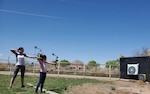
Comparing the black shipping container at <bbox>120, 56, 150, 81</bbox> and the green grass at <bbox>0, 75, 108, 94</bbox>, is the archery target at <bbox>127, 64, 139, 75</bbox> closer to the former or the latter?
the black shipping container at <bbox>120, 56, 150, 81</bbox>

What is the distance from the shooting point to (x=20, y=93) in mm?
7223

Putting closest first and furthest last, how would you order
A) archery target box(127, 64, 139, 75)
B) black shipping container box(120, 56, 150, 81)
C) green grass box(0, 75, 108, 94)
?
green grass box(0, 75, 108, 94), black shipping container box(120, 56, 150, 81), archery target box(127, 64, 139, 75)

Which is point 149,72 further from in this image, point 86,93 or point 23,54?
point 23,54

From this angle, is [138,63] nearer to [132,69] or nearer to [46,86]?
[132,69]

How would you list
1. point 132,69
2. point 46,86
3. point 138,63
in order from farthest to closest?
1. point 132,69
2. point 138,63
3. point 46,86

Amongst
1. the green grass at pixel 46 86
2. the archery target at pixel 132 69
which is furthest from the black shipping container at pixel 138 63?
the green grass at pixel 46 86

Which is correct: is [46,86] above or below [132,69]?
below

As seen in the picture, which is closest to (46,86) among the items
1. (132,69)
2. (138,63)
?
(132,69)

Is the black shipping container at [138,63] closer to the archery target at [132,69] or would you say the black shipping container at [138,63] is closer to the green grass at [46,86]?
the archery target at [132,69]

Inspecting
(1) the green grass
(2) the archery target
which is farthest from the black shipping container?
(1) the green grass

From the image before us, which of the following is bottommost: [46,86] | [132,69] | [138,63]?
[46,86]

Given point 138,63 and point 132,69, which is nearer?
point 138,63

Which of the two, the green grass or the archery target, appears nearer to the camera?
the green grass

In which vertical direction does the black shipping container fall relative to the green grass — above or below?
above
